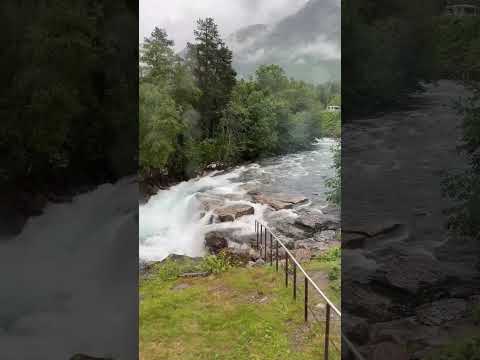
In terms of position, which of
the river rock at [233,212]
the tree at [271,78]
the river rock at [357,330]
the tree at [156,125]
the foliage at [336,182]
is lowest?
the river rock at [357,330]

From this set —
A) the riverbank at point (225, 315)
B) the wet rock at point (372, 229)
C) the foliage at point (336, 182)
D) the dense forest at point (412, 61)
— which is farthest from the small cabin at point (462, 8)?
the riverbank at point (225, 315)

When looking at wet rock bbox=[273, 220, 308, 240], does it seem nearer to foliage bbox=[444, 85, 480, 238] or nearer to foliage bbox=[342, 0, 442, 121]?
foliage bbox=[342, 0, 442, 121]

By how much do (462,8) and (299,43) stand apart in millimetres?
1035

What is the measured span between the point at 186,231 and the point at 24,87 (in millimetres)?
1406

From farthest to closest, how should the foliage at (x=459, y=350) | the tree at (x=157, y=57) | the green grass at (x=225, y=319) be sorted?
the tree at (x=157, y=57) → the green grass at (x=225, y=319) → the foliage at (x=459, y=350)

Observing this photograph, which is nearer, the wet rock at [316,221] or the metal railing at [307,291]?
the metal railing at [307,291]

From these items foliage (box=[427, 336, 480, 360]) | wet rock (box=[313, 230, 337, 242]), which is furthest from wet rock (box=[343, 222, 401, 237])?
foliage (box=[427, 336, 480, 360])

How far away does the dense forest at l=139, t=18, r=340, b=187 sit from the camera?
2611 mm

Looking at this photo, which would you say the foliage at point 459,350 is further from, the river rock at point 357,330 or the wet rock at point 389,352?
the river rock at point 357,330

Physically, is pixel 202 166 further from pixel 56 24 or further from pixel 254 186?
pixel 56 24

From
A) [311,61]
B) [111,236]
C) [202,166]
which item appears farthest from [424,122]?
[111,236]

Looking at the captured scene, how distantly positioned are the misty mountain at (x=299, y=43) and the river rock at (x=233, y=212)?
87 cm

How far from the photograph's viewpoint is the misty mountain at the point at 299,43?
2596 millimetres

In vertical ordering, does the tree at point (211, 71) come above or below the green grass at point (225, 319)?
above
